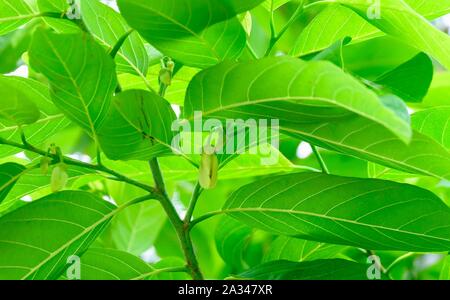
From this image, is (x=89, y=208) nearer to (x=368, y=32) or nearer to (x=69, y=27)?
(x=69, y=27)

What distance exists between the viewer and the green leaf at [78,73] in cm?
77

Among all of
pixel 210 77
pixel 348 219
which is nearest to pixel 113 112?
pixel 210 77

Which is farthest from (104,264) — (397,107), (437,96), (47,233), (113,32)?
(437,96)

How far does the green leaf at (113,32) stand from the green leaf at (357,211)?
0.87 feet

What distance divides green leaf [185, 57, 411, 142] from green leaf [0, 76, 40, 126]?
8.3 inches

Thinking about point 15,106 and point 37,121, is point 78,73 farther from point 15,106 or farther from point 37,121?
point 37,121

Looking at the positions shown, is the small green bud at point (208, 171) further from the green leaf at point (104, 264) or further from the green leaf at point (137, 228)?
the green leaf at point (137, 228)

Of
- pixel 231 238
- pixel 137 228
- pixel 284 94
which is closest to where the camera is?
pixel 284 94

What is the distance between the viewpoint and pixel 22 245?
37.8 inches

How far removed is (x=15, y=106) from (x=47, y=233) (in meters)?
0.20

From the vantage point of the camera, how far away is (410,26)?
2.94ft

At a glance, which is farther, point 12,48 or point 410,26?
point 12,48
